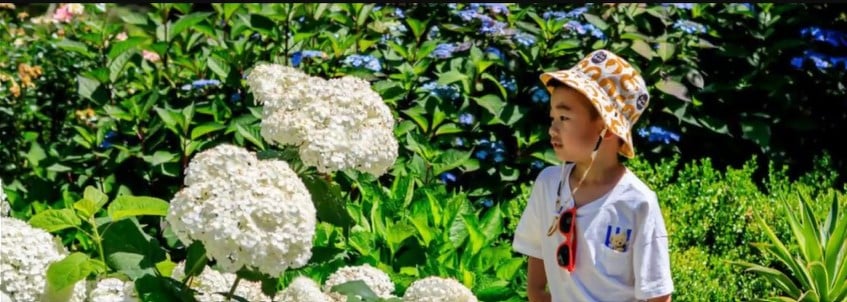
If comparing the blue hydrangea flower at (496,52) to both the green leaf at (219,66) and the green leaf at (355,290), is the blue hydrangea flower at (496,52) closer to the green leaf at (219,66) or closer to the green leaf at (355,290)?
the green leaf at (219,66)

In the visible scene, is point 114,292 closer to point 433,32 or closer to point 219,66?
point 219,66

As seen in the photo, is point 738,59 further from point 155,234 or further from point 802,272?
point 155,234

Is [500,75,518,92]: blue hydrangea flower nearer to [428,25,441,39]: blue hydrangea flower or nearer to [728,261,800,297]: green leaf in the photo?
[428,25,441,39]: blue hydrangea flower

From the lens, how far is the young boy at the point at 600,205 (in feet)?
9.57

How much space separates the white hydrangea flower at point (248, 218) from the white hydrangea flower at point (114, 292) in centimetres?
26

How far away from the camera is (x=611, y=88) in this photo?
9.86ft

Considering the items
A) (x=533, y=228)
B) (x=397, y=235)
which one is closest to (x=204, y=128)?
(x=397, y=235)

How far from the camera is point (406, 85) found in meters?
4.88

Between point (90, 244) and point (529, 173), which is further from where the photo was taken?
point (529, 173)

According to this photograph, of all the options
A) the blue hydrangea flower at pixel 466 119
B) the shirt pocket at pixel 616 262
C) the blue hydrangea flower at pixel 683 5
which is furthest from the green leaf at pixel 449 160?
the shirt pocket at pixel 616 262

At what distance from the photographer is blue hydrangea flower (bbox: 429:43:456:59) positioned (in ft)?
16.7

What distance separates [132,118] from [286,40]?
24.5 inches

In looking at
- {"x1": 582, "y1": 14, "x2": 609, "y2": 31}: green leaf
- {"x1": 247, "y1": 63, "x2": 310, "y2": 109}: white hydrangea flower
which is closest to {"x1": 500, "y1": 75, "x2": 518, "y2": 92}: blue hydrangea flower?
{"x1": 582, "y1": 14, "x2": 609, "y2": 31}: green leaf

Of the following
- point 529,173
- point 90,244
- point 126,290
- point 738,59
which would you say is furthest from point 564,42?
point 126,290
